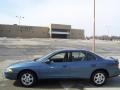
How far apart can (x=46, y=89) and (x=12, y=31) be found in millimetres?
108122

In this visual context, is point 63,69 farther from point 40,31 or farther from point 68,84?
point 40,31

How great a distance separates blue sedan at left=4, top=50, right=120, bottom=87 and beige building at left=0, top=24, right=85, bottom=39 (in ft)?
348

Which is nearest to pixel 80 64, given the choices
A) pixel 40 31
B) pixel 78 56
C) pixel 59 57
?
pixel 78 56

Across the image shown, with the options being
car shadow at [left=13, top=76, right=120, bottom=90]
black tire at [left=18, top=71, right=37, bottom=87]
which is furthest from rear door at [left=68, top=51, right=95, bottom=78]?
black tire at [left=18, top=71, right=37, bottom=87]

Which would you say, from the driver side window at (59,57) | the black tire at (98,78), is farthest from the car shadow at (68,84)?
the driver side window at (59,57)

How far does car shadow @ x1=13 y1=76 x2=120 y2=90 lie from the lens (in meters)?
11.0

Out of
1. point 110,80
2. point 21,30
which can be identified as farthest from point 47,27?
point 110,80

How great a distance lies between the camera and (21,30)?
11894cm

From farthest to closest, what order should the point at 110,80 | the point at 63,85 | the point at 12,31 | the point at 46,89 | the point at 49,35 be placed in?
the point at 49,35 → the point at 12,31 → the point at 110,80 → the point at 63,85 → the point at 46,89

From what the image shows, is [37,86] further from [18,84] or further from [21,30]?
[21,30]

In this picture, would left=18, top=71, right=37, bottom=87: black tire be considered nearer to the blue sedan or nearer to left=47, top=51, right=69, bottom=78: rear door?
the blue sedan

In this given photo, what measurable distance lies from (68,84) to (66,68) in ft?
2.59

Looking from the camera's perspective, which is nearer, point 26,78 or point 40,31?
point 26,78

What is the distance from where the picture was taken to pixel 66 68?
11.0 metres
